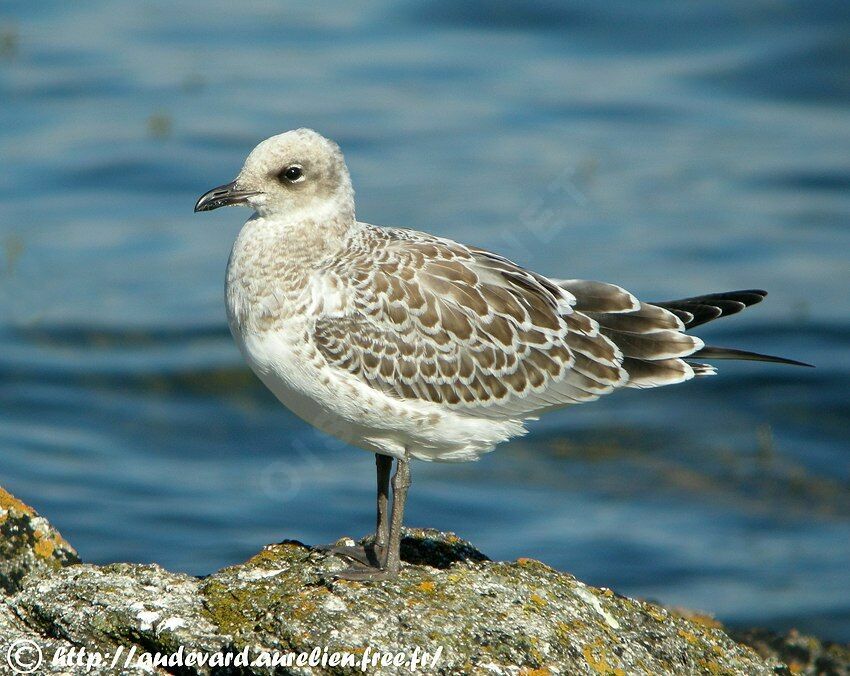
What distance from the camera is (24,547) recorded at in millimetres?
7336

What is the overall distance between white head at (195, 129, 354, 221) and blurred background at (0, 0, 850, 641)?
241 inches

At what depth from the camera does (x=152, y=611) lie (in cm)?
626

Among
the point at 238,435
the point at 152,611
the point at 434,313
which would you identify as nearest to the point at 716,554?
the point at 238,435

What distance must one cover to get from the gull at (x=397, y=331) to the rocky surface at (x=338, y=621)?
43 cm

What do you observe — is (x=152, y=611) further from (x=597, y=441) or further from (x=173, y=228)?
(x=173, y=228)

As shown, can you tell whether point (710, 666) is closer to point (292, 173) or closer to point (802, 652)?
point (802, 652)

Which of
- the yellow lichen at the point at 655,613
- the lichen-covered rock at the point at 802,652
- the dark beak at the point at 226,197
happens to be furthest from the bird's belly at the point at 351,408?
the lichen-covered rock at the point at 802,652

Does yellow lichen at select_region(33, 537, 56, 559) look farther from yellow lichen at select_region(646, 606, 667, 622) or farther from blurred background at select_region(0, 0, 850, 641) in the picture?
blurred background at select_region(0, 0, 850, 641)

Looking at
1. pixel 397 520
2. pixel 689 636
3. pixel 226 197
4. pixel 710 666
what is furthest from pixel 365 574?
pixel 226 197

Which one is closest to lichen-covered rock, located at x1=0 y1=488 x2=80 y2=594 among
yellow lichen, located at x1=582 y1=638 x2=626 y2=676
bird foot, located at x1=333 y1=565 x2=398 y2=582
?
bird foot, located at x1=333 y1=565 x2=398 y2=582

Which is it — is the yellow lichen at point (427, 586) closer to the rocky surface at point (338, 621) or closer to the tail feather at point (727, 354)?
the rocky surface at point (338, 621)

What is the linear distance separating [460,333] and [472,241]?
10122 mm

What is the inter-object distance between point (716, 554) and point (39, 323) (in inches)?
368

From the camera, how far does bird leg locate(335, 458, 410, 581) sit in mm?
6945
